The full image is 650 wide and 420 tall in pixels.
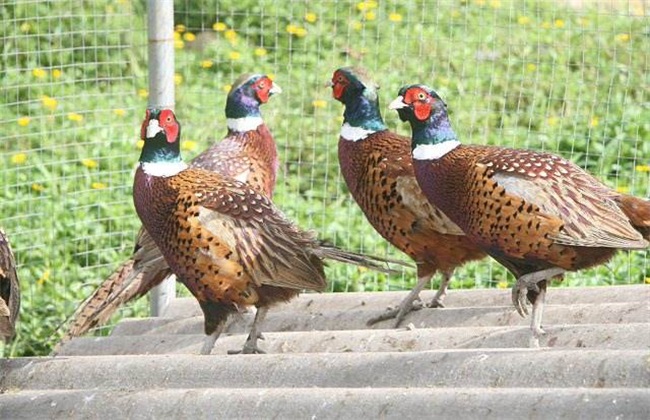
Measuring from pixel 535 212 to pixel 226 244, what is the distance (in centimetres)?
110

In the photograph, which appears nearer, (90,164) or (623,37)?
(90,164)

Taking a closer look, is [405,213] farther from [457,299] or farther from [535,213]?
[535,213]

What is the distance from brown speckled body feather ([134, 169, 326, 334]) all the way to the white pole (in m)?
1.24

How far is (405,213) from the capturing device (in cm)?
562

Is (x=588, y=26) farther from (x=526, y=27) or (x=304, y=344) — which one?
(x=304, y=344)

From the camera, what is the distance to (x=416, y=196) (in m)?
5.60

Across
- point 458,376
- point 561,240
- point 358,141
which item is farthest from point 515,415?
point 358,141

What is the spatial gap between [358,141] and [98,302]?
50.9 inches

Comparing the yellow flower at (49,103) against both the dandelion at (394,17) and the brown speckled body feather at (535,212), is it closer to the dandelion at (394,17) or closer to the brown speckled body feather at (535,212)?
the dandelion at (394,17)

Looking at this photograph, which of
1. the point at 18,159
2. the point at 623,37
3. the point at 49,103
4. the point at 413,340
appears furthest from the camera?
the point at 623,37

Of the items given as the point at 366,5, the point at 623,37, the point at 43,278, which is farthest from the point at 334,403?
the point at 623,37

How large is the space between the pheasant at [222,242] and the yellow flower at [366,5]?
3.16m

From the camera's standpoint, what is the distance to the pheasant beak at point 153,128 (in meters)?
5.23

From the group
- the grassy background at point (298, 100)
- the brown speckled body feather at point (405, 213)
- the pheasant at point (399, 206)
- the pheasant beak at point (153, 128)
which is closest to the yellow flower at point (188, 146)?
the grassy background at point (298, 100)
